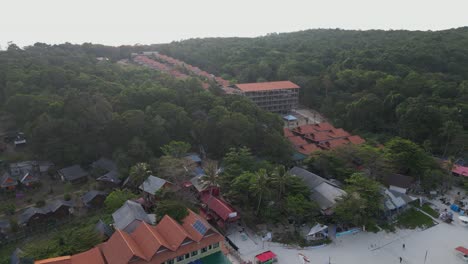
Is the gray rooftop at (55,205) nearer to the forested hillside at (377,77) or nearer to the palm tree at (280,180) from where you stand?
the palm tree at (280,180)

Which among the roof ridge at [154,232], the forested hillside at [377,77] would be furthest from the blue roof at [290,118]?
the roof ridge at [154,232]

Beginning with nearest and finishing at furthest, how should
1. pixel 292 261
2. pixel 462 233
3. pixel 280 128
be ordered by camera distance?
pixel 292 261, pixel 462 233, pixel 280 128

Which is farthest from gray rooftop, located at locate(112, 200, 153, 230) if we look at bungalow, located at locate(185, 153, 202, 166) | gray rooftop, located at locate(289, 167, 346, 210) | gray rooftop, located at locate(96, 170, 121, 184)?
gray rooftop, located at locate(289, 167, 346, 210)

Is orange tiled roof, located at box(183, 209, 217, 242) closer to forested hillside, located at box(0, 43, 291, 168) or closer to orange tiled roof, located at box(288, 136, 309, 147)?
forested hillside, located at box(0, 43, 291, 168)

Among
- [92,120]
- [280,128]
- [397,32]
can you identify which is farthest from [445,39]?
[92,120]

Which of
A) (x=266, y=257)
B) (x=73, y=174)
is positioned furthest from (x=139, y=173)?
(x=266, y=257)

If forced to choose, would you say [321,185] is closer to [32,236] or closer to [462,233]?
[462,233]

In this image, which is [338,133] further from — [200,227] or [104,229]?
[104,229]
